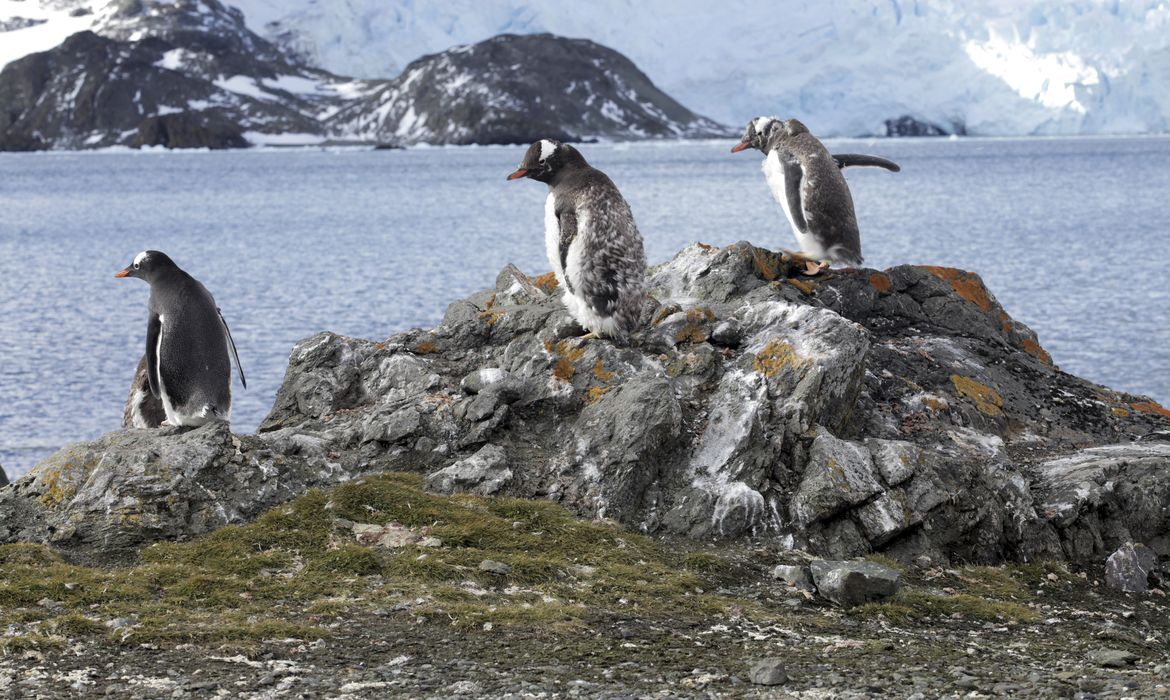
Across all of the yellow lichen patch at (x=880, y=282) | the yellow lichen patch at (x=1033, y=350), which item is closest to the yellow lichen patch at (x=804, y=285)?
the yellow lichen patch at (x=880, y=282)

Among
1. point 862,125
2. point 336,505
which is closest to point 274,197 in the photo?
point 862,125

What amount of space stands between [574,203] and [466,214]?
63277mm

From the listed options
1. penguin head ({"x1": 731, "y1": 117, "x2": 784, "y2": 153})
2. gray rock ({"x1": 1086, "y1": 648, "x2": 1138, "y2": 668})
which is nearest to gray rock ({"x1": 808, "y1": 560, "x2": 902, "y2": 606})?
gray rock ({"x1": 1086, "y1": 648, "x2": 1138, "y2": 668})

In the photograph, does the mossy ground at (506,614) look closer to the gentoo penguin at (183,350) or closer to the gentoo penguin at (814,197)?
the gentoo penguin at (183,350)

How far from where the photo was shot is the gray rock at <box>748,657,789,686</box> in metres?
6.72

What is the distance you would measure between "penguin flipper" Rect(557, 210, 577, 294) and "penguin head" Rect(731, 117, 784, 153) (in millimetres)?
4184

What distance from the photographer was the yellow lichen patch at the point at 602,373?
35.7ft

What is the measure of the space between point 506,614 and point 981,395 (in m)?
5.76

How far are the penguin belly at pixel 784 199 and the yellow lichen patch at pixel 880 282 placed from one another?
2.94ft

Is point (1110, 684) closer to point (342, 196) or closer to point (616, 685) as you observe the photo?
point (616, 685)

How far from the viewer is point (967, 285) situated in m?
13.8

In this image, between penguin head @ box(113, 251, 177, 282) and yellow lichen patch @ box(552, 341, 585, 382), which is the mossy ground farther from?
penguin head @ box(113, 251, 177, 282)

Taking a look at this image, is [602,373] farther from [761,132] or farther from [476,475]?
[761,132]

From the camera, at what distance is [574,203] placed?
1125cm
